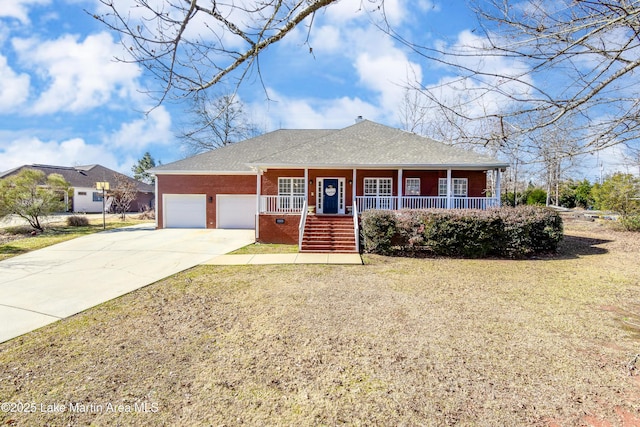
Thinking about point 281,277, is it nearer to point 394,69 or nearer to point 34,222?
point 394,69

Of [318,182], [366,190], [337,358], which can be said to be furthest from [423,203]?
[337,358]

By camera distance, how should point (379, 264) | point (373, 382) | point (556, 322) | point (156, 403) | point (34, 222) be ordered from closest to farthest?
point (156, 403)
point (373, 382)
point (556, 322)
point (379, 264)
point (34, 222)

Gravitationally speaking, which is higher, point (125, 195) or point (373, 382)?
point (125, 195)

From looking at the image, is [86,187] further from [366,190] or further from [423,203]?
[423,203]

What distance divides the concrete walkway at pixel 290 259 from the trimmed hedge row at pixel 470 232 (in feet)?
4.98

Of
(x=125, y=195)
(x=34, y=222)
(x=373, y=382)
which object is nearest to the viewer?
(x=373, y=382)

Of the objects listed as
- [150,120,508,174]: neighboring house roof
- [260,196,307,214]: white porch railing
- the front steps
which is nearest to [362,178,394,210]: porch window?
[150,120,508,174]: neighboring house roof

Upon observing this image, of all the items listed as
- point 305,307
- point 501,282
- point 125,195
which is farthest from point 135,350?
point 125,195

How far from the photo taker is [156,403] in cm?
287

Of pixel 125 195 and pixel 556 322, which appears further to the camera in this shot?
pixel 125 195

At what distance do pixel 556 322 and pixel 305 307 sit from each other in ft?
13.6

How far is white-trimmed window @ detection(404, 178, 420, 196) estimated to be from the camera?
15.6m

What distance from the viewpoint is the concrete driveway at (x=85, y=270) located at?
211 inches

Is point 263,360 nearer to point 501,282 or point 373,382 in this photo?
point 373,382
